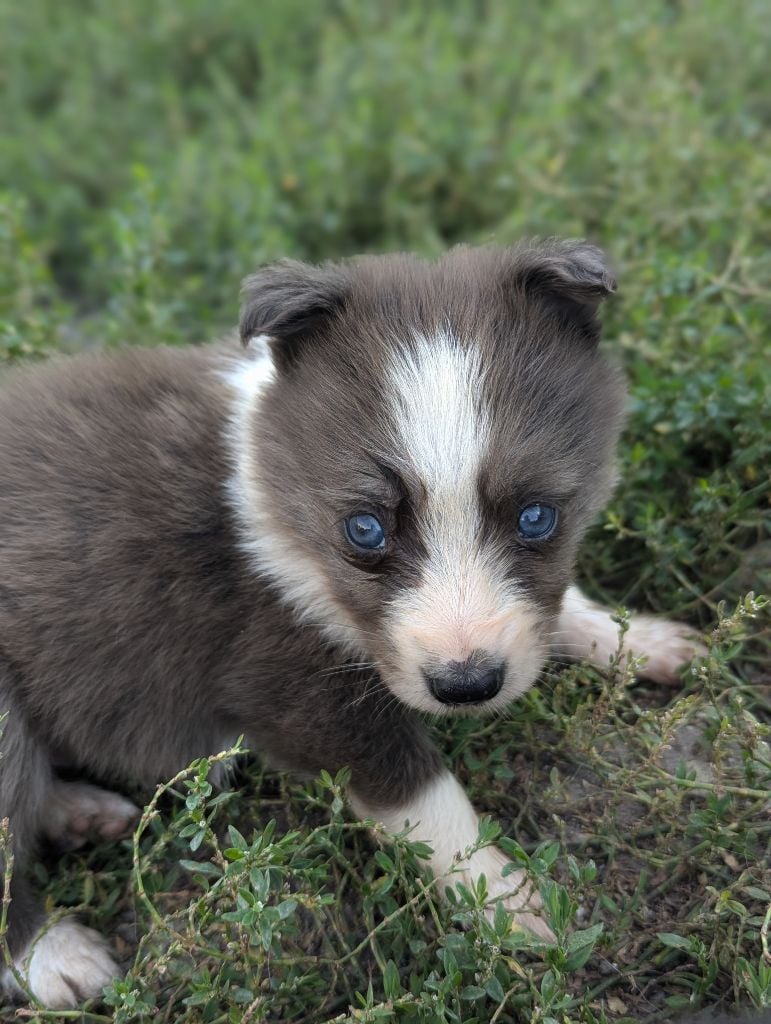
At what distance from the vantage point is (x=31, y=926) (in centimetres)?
361

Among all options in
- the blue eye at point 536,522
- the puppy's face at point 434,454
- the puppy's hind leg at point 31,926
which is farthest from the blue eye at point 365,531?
the puppy's hind leg at point 31,926

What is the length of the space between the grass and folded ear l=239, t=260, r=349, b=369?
128cm

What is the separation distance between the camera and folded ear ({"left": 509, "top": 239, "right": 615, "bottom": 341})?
3.35 meters

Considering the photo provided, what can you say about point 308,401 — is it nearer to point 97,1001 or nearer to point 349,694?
point 349,694

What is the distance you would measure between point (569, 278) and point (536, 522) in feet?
2.37

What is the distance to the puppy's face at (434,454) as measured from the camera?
3.17 metres

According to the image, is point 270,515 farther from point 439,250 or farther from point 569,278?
point 439,250

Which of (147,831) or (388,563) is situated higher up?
(388,563)

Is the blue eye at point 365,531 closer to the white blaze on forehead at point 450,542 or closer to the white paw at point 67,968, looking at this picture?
the white blaze on forehead at point 450,542

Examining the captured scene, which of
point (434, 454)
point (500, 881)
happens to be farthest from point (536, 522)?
point (500, 881)

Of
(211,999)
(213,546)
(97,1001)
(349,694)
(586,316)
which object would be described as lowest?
(97,1001)

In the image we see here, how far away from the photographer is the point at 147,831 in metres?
3.97

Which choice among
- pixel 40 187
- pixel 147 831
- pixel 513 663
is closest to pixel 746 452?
pixel 513 663

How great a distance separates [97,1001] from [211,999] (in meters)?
0.60
